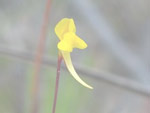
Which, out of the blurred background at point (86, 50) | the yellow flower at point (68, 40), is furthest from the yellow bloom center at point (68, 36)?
the blurred background at point (86, 50)

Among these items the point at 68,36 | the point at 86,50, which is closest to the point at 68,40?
the point at 68,36

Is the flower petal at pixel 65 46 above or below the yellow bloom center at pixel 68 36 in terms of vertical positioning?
below

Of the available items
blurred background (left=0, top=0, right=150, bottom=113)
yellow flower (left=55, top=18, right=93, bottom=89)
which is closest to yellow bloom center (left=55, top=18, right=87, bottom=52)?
yellow flower (left=55, top=18, right=93, bottom=89)

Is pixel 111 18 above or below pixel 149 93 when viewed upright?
above

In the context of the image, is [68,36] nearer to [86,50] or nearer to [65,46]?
[65,46]

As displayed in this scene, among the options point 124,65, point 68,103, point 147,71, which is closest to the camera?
point 68,103

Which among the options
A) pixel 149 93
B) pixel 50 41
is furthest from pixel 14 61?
pixel 149 93

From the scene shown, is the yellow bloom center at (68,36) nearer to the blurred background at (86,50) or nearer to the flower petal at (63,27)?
the flower petal at (63,27)

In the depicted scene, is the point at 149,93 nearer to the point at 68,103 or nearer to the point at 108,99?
the point at 68,103
